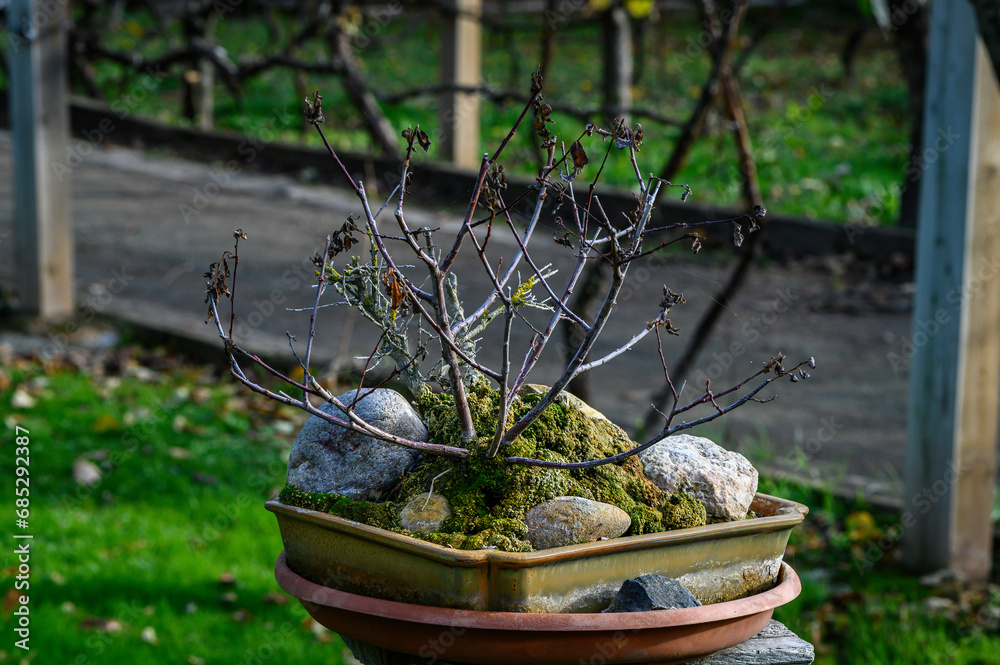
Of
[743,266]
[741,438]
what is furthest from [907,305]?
[743,266]

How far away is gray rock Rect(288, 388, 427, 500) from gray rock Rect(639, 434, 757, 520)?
1.03 ft

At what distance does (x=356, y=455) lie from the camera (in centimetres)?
120

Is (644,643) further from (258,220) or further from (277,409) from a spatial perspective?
(258,220)

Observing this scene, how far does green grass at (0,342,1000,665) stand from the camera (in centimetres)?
274

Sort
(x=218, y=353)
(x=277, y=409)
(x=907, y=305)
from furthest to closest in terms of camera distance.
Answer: (x=907, y=305) < (x=218, y=353) < (x=277, y=409)

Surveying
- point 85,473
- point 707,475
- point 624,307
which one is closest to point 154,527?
point 85,473

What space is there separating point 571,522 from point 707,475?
209 mm

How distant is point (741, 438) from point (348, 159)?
5.20m

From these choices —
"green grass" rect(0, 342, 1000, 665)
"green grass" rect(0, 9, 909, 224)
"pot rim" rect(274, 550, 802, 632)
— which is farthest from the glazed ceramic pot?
"green grass" rect(0, 9, 909, 224)

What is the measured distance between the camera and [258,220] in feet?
26.9

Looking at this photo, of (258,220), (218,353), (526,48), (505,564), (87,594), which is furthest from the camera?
(526,48)

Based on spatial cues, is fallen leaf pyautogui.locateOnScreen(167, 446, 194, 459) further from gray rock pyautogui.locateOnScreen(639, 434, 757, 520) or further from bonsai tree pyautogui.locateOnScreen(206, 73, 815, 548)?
gray rock pyautogui.locateOnScreen(639, 434, 757, 520)

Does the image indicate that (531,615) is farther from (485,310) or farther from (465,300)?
(465,300)

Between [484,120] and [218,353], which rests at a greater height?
[484,120]
